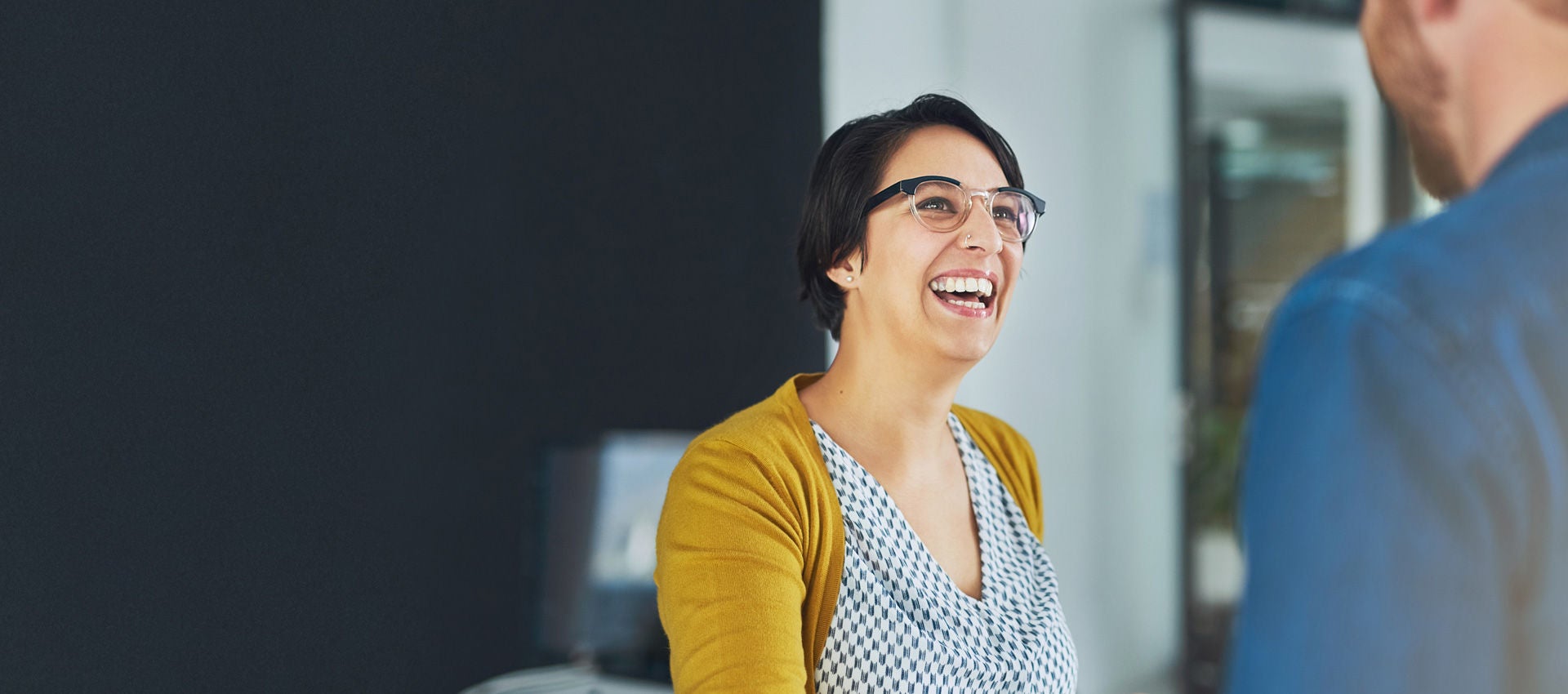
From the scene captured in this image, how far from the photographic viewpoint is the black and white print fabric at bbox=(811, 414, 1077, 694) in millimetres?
1461

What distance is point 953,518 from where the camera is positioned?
1.71 m

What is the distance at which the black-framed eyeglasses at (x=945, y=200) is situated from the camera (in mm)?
1701

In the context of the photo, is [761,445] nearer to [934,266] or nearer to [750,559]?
[750,559]

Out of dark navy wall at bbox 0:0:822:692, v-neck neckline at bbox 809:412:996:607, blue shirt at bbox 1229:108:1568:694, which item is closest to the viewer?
blue shirt at bbox 1229:108:1568:694

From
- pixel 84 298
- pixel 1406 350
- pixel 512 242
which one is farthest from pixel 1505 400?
pixel 512 242

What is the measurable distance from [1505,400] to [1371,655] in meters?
0.13

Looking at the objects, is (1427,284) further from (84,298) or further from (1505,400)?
(84,298)

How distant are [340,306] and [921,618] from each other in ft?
5.72

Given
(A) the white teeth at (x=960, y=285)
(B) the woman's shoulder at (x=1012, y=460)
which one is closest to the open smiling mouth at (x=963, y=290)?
(A) the white teeth at (x=960, y=285)

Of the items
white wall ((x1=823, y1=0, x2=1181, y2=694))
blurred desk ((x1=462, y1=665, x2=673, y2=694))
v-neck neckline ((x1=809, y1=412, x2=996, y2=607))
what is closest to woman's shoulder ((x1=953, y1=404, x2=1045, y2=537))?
v-neck neckline ((x1=809, y1=412, x2=996, y2=607))

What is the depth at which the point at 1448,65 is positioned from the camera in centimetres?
67

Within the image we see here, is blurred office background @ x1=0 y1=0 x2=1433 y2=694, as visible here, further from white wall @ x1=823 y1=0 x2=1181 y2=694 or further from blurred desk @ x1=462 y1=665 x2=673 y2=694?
white wall @ x1=823 y1=0 x2=1181 y2=694

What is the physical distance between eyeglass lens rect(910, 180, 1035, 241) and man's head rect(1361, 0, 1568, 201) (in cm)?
99

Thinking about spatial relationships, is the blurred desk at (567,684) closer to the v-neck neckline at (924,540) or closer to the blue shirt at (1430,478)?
the v-neck neckline at (924,540)
